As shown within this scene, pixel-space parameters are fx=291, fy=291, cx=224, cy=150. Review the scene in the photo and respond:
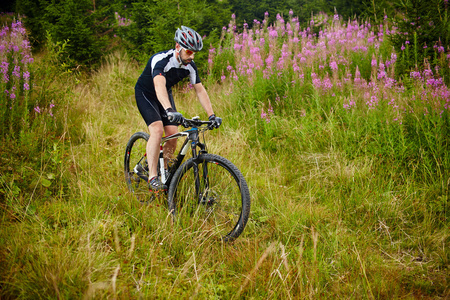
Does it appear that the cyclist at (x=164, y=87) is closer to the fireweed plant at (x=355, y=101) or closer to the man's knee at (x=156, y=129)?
the man's knee at (x=156, y=129)

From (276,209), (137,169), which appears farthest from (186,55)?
(276,209)

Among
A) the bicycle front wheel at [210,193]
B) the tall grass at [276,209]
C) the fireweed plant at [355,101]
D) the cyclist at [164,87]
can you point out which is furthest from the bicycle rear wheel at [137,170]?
the fireweed plant at [355,101]

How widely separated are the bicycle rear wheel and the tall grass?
0.77 ft

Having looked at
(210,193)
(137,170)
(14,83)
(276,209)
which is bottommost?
(276,209)

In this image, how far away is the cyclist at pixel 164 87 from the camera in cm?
349

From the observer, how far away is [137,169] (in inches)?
173

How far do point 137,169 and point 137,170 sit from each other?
0.02 metres

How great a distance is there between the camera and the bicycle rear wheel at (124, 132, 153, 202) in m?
4.18

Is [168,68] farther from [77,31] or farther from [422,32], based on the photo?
[77,31]

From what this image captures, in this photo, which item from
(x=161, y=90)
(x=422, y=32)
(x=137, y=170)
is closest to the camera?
(x=161, y=90)

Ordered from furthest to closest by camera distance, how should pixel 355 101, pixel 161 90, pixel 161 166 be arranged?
1. pixel 355 101
2. pixel 161 166
3. pixel 161 90

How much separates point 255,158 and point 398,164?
82.2 inches

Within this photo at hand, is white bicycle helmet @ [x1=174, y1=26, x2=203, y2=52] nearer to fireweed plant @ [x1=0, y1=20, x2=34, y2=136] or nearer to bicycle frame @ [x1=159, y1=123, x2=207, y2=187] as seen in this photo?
bicycle frame @ [x1=159, y1=123, x2=207, y2=187]

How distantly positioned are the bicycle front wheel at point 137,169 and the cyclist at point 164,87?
0.35 meters
